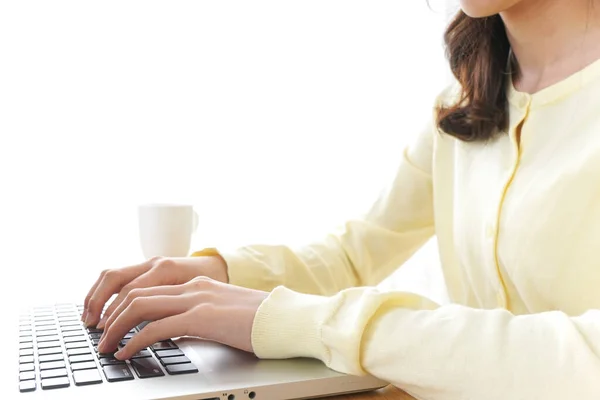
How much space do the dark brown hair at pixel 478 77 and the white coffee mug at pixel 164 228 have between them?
1.47 ft

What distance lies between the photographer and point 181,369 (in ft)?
1.98

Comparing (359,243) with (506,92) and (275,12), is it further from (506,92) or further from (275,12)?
(275,12)

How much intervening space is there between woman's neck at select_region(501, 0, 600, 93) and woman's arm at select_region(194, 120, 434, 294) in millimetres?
232

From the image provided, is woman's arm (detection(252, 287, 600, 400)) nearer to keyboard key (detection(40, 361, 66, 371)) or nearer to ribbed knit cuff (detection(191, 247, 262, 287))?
keyboard key (detection(40, 361, 66, 371))

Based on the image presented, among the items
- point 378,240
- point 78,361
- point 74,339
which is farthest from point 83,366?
point 378,240

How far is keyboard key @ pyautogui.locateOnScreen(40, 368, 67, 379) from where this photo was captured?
59 cm

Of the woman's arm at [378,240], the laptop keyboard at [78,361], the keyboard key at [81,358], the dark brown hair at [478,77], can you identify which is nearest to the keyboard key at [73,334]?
the laptop keyboard at [78,361]

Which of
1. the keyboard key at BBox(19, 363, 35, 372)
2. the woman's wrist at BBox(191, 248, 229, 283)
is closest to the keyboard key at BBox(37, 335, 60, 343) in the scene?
the keyboard key at BBox(19, 363, 35, 372)

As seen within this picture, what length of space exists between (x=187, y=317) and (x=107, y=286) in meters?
0.20

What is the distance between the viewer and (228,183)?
172 centimetres

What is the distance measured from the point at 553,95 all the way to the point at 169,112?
0.99 m

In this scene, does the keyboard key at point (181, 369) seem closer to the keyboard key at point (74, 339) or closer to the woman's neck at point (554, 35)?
the keyboard key at point (74, 339)

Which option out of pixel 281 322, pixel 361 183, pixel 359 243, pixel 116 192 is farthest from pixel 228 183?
pixel 281 322

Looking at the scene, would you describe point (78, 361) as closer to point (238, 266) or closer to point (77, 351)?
point (77, 351)
